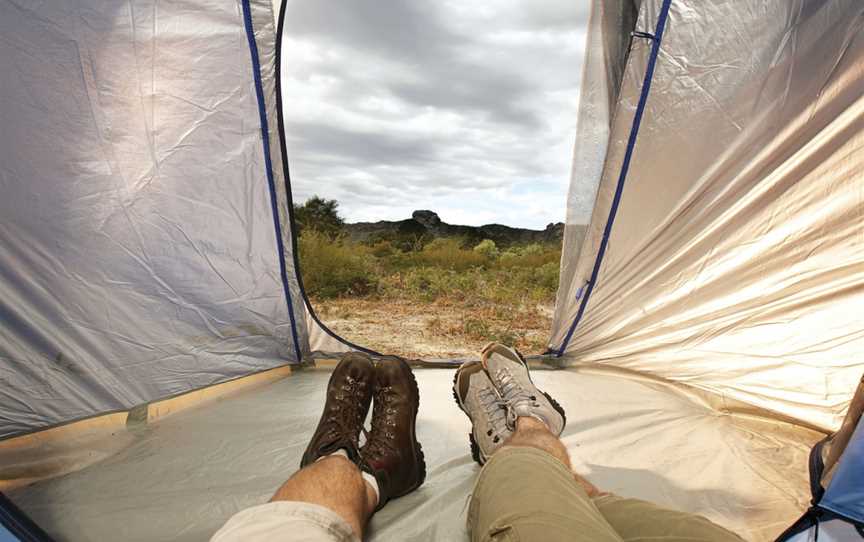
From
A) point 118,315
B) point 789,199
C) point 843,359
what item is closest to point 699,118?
point 789,199

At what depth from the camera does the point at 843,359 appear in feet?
4.55

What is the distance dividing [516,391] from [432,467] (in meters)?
0.28

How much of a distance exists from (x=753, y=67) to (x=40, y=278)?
195 cm

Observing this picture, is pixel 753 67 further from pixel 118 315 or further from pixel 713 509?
pixel 118 315

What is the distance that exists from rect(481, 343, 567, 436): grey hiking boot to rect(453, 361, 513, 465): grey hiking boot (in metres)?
0.02

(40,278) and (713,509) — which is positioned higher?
(40,278)

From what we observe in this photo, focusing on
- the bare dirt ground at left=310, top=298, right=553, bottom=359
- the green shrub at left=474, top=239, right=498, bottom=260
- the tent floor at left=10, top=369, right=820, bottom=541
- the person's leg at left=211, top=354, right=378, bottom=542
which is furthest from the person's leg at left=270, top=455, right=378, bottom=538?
the green shrub at left=474, top=239, right=498, bottom=260

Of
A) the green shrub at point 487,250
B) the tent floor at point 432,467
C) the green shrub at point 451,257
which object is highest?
the green shrub at point 487,250

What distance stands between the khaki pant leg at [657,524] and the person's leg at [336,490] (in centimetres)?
41

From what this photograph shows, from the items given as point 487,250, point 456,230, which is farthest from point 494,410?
point 456,230

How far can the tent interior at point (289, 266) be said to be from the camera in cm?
120

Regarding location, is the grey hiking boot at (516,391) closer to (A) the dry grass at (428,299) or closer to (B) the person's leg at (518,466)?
(B) the person's leg at (518,466)

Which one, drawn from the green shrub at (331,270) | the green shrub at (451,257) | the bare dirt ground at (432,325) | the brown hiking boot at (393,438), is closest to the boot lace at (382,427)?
the brown hiking boot at (393,438)

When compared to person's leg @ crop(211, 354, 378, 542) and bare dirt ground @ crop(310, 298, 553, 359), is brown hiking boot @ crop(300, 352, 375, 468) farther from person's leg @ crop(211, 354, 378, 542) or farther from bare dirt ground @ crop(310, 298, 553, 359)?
bare dirt ground @ crop(310, 298, 553, 359)
